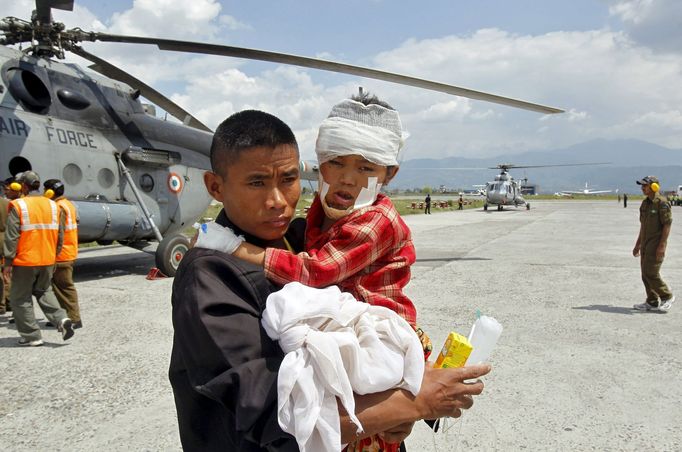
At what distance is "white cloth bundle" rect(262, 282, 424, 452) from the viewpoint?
3.47ft

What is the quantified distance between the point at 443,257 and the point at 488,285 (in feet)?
10.5

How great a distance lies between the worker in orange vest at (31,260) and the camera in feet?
17.3

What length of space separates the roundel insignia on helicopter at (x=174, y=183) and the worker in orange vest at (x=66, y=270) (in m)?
4.00

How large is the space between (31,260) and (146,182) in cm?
454

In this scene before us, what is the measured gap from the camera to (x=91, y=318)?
6.40m

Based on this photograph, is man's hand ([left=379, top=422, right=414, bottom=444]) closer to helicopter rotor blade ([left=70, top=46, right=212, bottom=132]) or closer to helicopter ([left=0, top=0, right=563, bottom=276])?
helicopter ([left=0, top=0, right=563, bottom=276])

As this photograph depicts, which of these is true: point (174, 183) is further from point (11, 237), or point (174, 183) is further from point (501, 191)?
point (501, 191)

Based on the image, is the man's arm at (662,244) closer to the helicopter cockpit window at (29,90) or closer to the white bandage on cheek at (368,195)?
the white bandage on cheek at (368,195)

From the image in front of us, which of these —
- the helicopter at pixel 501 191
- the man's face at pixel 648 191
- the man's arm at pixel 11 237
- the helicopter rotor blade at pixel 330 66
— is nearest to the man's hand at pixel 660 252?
the man's face at pixel 648 191

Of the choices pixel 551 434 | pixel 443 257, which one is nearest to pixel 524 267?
pixel 443 257

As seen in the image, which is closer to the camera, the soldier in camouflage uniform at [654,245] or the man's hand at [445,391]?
the man's hand at [445,391]

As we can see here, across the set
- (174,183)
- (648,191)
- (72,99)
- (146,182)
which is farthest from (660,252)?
(72,99)

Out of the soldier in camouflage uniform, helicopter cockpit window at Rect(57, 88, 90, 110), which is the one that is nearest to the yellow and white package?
the soldier in camouflage uniform

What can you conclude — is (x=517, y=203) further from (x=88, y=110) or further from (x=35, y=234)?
(x=35, y=234)
